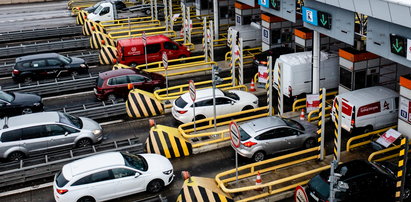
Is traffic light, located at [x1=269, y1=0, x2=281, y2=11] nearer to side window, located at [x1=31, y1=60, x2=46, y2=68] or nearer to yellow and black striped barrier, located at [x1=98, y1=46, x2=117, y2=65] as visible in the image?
yellow and black striped barrier, located at [x1=98, y1=46, x2=117, y2=65]

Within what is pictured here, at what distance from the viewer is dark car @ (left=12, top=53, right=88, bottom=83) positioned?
27.4 m

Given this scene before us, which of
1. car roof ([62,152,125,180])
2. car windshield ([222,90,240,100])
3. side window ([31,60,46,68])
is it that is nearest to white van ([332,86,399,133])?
car windshield ([222,90,240,100])

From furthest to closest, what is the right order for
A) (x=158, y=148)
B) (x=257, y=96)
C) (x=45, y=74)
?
(x=45, y=74), (x=257, y=96), (x=158, y=148)

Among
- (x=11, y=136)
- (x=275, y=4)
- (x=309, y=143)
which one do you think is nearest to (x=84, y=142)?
(x=11, y=136)

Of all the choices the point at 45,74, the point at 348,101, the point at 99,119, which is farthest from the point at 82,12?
the point at 348,101

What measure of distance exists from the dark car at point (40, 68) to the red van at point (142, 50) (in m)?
3.00

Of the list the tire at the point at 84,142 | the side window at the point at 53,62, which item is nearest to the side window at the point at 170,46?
the side window at the point at 53,62

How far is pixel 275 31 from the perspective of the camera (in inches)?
1183

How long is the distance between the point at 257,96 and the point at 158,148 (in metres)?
8.03

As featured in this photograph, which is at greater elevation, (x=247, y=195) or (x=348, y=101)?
(x=348, y=101)

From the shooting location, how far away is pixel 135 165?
16812 millimetres

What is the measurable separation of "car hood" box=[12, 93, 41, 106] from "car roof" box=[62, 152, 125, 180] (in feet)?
25.3

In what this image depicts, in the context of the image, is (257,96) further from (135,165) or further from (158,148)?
(135,165)

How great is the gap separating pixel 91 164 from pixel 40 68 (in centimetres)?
1299
